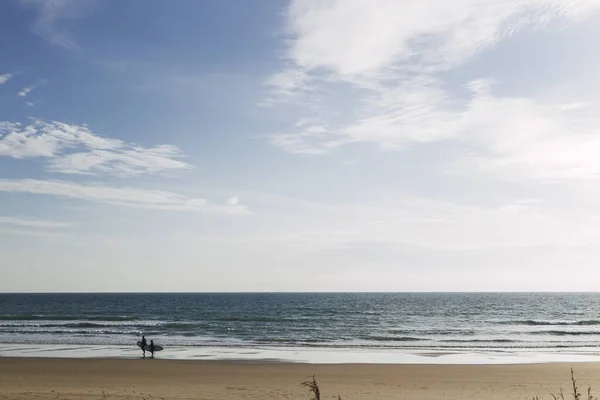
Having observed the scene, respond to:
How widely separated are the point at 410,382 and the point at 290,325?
112 ft

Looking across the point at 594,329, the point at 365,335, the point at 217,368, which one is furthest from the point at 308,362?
the point at 594,329

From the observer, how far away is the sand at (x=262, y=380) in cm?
1848

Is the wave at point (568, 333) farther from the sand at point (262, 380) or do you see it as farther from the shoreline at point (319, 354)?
the sand at point (262, 380)

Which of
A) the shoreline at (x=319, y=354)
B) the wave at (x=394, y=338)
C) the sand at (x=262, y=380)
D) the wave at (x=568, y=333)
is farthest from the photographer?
the wave at (x=568, y=333)

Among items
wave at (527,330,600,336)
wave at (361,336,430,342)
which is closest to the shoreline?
wave at (361,336,430,342)

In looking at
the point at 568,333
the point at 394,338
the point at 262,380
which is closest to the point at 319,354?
the point at 262,380

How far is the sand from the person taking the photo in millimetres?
18484

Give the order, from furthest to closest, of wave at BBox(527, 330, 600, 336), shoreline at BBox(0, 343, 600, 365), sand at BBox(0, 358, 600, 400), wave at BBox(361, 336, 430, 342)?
wave at BBox(527, 330, 600, 336) → wave at BBox(361, 336, 430, 342) → shoreline at BBox(0, 343, 600, 365) → sand at BBox(0, 358, 600, 400)

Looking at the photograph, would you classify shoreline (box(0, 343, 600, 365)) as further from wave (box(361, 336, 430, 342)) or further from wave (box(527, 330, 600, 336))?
wave (box(527, 330, 600, 336))

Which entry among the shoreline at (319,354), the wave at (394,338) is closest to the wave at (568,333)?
the shoreline at (319,354)

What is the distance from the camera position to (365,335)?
45094mm

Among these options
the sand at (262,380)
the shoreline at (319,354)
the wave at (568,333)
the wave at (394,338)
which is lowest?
the wave at (568,333)

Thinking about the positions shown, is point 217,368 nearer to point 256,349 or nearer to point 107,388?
point 107,388

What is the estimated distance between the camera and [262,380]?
21.8m
